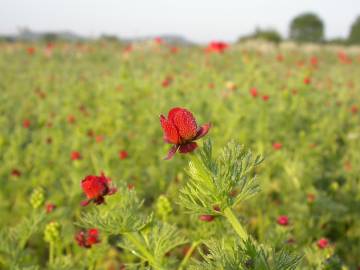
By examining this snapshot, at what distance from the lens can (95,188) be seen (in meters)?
1.34

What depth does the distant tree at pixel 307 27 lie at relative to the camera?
4375 cm

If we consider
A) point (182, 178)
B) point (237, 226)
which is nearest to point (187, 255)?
point (237, 226)

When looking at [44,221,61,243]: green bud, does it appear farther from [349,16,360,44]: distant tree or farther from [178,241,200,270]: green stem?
[349,16,360,44]: distant tree

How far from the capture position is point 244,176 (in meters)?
1.11

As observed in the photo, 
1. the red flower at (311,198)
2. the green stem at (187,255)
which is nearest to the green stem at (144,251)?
the green stem at (187,255)

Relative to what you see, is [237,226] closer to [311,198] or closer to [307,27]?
[311,198]

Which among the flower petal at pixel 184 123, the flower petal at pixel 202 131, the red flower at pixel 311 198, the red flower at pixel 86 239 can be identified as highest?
the flower petal at pixel 184 123

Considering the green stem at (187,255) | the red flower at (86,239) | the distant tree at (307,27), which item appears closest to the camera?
the green stem at (187,255)

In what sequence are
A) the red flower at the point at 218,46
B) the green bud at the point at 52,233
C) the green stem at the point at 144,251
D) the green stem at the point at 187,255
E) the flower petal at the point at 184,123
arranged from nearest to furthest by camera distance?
the flower petal at the point at 184,123
the green stem at the point at 144,251
the green stem at the point at 187,255
the green bud at the point at 52,233
the red flower at the point at 218,46

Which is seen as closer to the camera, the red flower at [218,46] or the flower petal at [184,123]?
the flower petal at [184,123]

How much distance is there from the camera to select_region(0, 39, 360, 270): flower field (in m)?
1.08

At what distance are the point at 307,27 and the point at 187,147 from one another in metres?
46.5

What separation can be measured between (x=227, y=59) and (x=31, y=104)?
6421 millimetres

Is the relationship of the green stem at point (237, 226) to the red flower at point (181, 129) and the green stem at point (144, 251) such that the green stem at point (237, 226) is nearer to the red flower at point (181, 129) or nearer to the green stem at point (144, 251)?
the red flower at point (181, 129)
